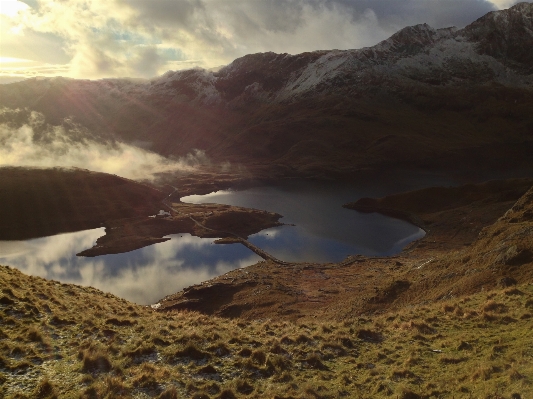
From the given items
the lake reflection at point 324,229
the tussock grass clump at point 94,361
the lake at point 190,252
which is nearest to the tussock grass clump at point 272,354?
the tussock grass clump at point 94,361

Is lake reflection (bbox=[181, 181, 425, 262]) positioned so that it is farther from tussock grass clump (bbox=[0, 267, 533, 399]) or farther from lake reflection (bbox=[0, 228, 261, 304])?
tussock grass clump (bbox=[0, 267, 533, 399])

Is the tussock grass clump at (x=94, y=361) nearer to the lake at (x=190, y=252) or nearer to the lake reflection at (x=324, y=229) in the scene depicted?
the lake at (x=190, y=252)

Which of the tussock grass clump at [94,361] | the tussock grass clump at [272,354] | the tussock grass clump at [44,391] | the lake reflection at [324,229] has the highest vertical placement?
the tussock grass clump at [44,391]

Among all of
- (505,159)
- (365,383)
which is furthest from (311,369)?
(505,159)

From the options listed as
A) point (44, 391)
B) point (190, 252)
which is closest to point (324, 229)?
point (190, 252)

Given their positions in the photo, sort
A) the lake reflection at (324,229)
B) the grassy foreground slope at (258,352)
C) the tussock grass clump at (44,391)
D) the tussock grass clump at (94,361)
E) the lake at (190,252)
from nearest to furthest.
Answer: the tussock grass clump at (44,391)
the grassy foreground slope at (258,352)
the tussock grass clump at (94,361)
the lake at (190,252)
the lake reflection at (324,229)
